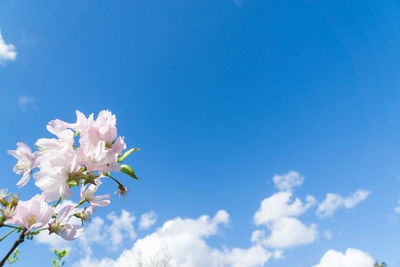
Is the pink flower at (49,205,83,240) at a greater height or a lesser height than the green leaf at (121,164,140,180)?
lesser

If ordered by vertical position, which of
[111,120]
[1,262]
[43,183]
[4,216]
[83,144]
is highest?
[111,120]

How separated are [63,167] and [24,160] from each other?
0.57 ft

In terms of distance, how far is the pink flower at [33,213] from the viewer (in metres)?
0.76

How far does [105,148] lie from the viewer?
2.95 feet

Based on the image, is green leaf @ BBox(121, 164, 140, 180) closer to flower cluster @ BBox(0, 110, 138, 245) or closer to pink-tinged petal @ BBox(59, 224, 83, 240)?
flower cluster @ BBox(0, 110, 138, 245)

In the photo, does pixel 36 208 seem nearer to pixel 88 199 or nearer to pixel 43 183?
pixel 43 183

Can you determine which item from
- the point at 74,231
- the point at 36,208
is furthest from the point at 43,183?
the point at 74,231

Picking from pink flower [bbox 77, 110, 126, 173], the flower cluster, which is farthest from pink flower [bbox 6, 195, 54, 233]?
pink flower [bbox 77, 110, 126, 173]

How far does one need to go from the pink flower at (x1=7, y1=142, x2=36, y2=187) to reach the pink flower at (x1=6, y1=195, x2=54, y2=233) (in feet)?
0.49

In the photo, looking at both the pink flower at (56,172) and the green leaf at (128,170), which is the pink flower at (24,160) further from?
the green leaf at (128,170)

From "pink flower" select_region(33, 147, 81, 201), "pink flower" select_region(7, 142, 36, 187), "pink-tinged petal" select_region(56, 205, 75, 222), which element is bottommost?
"pink-tinged petal" select_region(56, 205, 75, 222)

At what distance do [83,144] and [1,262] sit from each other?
14.4 inches

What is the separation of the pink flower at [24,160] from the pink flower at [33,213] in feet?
0.49

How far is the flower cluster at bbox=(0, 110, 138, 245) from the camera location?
0.80m
